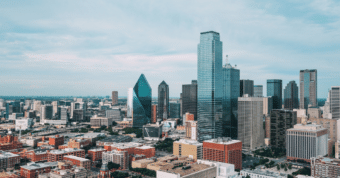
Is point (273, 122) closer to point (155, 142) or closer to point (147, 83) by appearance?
point (155, 142)

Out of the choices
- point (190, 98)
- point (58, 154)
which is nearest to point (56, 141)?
point (58, 154)

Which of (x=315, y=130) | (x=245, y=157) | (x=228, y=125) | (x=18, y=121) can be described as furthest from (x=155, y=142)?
(x=18, y=121)

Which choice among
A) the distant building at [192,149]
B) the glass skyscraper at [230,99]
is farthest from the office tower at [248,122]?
the distant building at [192,149]

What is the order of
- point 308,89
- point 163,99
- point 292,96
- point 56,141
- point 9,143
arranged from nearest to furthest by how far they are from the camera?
1. point 9,143
2. point 56,141
3. point 163,99
4. point 308,89
5. point 292,96

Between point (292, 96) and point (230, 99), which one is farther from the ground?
point (292, 96)

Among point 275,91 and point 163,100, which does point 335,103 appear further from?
point 163,100

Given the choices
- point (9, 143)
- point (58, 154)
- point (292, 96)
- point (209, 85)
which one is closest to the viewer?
point (58, 154)
